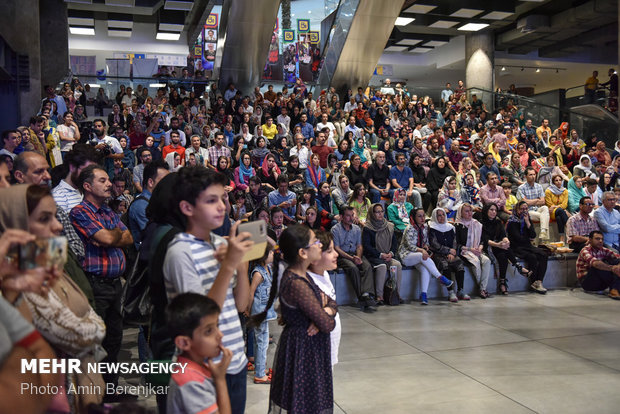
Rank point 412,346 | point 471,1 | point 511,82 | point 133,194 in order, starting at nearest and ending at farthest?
point 412,346 < point 133,194 < point 471,1 < point 511,82

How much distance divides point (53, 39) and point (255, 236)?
2082 cm

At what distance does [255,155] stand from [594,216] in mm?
6377

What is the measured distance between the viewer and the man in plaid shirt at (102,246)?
348 cm

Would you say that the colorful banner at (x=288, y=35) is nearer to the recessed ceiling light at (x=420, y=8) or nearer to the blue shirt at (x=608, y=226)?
the recessed ceiling light at (x=420, y=8)

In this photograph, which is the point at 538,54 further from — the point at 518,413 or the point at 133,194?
the point at 518,413

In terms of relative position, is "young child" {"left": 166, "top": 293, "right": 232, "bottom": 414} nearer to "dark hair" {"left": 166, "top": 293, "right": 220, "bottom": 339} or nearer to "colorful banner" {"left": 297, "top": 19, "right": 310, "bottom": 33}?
"dark hair" {"left": 166, "top": 293, "right": 220, "bottom": 339}

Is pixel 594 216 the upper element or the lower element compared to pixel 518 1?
lower

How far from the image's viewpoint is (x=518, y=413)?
3943 millimetres

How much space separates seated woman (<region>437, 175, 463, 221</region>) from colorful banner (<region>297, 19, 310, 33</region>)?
15788 millimetres

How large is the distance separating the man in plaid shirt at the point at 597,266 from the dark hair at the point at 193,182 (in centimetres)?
766

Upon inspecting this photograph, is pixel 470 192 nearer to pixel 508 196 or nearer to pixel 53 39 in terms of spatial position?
pixel 508 196

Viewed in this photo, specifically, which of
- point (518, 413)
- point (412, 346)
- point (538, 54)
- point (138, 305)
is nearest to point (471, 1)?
point (538, 54)

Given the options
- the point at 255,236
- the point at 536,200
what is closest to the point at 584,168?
the point at 536,200

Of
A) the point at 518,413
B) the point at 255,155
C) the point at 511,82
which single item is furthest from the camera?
the point at 511,82
